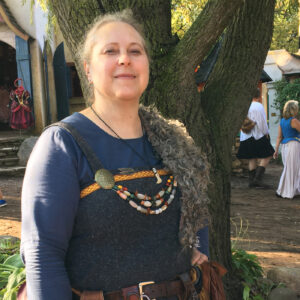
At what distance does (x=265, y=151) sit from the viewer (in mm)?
8453

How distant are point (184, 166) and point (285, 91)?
1234 centimetres

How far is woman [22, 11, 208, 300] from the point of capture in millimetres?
1361

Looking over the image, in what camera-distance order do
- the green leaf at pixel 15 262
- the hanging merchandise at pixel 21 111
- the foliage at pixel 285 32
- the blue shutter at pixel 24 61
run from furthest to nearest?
the foliage at pixel 285 32, the blue shutter at pixel 24 61, the hanging merchandise at pixel 21 111, the green leaf at pixel 15 262

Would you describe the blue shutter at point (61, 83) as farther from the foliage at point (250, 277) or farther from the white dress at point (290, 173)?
the foliage at point (250, 277)

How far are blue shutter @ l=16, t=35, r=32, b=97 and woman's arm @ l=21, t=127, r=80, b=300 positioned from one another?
11070 mm

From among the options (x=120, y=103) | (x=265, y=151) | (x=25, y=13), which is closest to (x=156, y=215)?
(x=120, y=103)

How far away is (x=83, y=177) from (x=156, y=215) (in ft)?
1.02

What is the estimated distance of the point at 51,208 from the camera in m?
1.35

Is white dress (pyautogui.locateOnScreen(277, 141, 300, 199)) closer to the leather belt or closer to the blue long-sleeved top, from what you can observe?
the leather belt

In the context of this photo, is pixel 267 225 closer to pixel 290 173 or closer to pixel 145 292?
pixel 290 173

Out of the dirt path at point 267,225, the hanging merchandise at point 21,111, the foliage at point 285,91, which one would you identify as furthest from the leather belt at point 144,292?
the foliage at point 285,91

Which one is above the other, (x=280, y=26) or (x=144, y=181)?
(x=280, y=26)

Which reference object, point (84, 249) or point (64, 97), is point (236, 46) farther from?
point (64, 97)

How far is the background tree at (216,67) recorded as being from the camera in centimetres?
250
